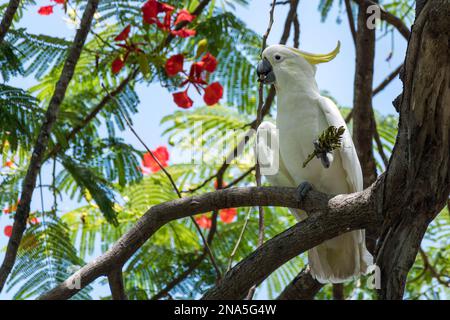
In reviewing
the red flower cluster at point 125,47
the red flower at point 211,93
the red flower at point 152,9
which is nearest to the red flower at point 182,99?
the red flower at point 211,93

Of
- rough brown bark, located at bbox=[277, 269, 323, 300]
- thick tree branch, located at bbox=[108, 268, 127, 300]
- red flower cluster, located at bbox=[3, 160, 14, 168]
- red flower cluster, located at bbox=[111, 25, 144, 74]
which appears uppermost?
red flower cluster, located at bbox=[111, 25, 144, 74]

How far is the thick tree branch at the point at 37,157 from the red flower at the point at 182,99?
58 centimetres

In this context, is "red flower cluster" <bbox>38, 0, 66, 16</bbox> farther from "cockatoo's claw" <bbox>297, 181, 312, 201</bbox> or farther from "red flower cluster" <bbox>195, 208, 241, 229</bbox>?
"cockatoo's claw" <bbox>297, 181, 312, 201</bbox>

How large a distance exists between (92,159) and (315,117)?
4.37 ft

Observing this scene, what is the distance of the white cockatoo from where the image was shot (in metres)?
3.17

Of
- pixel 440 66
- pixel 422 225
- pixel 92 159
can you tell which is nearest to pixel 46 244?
pixel 92 159

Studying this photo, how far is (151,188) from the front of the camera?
440 cm

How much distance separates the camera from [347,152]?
309 cm

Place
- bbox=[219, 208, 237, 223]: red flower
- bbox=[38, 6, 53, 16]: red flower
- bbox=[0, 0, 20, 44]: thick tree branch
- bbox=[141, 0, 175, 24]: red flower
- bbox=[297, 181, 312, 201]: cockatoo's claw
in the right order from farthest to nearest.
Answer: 1. bbox=[219, 208, 237, 223]: red flower
2. bbox=[38, 6, 53, 16]: red flower
3. bbox=[141, 0, 175, 24]: red flower
4. bbox=[0, 0, 20, 44]: thick tree branch
5. bbox=[297, 181, 312, 201]: cockatoo's claw

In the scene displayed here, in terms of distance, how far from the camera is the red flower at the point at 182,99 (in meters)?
3.54

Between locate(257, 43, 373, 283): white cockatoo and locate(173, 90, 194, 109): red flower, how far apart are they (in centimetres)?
43

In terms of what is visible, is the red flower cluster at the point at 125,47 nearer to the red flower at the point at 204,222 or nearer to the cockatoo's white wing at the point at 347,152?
the cockatoo's white wing at the point at 347,152

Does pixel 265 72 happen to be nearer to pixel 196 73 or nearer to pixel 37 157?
pixel 196 73

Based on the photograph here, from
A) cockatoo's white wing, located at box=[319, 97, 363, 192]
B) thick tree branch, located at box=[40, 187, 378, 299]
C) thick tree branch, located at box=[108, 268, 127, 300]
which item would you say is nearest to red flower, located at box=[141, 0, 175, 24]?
cockatoo's white wing, located at box=[319, 97, 363, 192]
